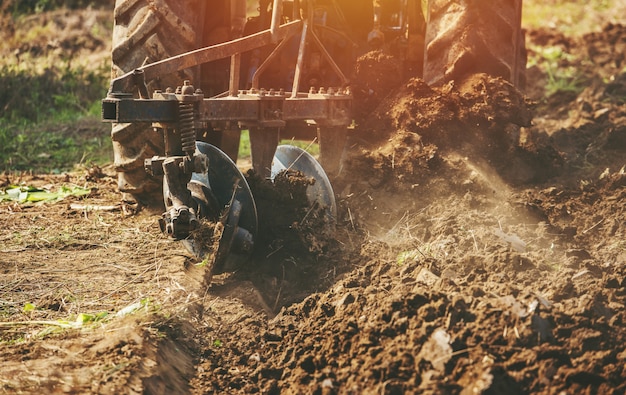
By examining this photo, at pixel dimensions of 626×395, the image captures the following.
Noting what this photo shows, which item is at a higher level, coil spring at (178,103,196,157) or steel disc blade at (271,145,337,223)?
coil spring at (178,103,196,157)

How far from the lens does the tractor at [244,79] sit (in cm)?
445

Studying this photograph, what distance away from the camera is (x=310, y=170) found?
5.34 meters

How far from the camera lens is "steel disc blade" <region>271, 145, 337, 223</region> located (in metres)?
5.25

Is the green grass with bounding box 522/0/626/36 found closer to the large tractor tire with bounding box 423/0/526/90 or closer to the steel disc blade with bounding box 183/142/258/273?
the large tractor tire with bounding box 423/0/526/90

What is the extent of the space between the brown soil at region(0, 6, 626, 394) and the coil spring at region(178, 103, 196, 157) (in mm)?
688

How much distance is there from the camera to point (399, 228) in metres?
5.24

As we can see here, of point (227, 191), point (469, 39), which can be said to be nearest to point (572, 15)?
point (469, 39)

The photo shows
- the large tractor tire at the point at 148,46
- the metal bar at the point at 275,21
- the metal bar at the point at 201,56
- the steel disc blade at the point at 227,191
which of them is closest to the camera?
the steel disc blade at the point at 227,191

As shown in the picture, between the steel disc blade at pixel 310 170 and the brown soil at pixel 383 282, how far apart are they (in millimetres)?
177

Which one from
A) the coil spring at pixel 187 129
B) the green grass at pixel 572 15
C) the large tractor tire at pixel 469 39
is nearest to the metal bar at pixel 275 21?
the coil spring at pixel 187 129

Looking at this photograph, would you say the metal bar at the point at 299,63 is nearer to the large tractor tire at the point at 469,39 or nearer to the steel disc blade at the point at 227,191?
the steel disc blade at the point at 227,191

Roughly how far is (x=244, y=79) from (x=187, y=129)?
1720 millimetres

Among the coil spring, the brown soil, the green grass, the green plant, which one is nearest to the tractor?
the coil spring

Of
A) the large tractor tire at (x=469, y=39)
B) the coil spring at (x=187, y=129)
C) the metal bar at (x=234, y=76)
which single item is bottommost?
the coil spring at (x=187, y=129)
